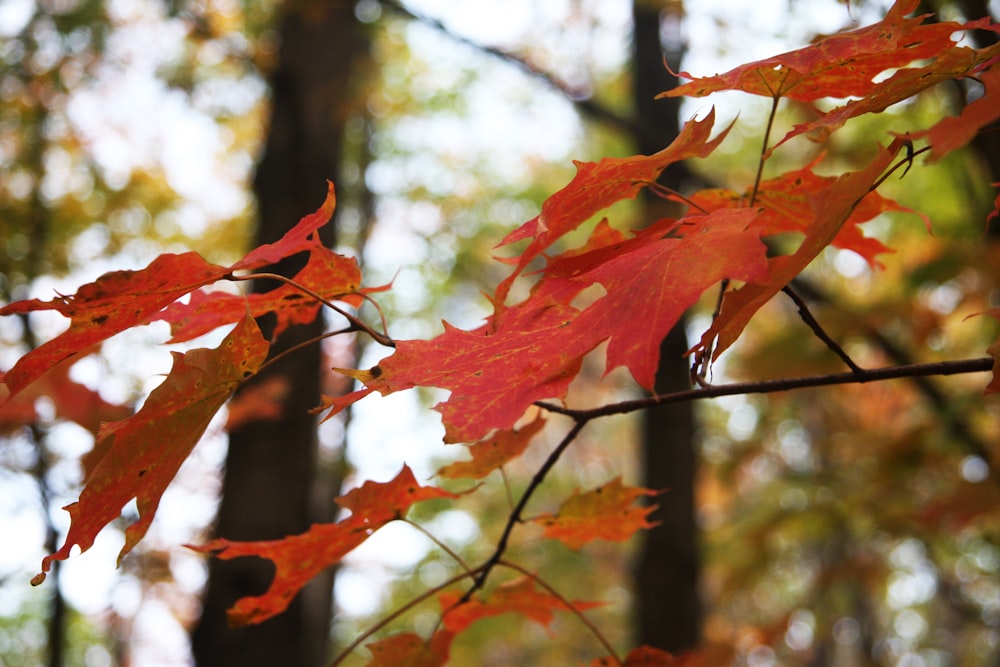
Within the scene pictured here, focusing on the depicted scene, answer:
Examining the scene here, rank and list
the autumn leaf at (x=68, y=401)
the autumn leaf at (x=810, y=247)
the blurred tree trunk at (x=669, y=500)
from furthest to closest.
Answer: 1. the blurred tree trunk at (x=669, y=500)
2. the autumn leaf at (x=68, y=401)
3. the autumn leaf at (x=810, y=247)

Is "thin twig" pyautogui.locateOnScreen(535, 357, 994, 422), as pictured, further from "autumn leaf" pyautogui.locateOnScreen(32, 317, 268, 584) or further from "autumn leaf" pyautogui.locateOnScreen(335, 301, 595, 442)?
"autumn leaf" pyautogui.locateOnScreen(32, 317, 268, 584)

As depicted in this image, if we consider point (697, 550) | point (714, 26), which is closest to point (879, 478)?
point (697, 550)

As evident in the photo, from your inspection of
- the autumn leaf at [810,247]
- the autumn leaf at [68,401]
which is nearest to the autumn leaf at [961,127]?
the autumn leaf at [810,247]

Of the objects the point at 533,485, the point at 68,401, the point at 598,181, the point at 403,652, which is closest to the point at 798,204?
the point at 598,181

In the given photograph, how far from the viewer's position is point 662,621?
10.1 ft

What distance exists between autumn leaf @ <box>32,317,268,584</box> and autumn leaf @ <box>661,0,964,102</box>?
1.44ft

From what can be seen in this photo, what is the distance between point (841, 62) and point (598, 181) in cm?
25

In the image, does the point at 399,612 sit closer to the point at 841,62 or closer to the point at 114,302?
the point at 114,302

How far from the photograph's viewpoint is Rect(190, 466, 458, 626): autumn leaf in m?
0.90

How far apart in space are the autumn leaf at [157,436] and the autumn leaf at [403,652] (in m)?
0.34

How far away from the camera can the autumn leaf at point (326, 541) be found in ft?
2.94

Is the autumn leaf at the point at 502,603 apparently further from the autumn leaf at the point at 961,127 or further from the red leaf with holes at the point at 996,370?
the autumn leaf at the point at 961,127

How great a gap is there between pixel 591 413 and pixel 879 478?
225cm

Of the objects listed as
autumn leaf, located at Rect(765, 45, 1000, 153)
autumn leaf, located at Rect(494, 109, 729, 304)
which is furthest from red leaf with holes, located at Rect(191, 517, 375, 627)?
autumn leaf, located at Rect(765, 45, 1000, 153)
